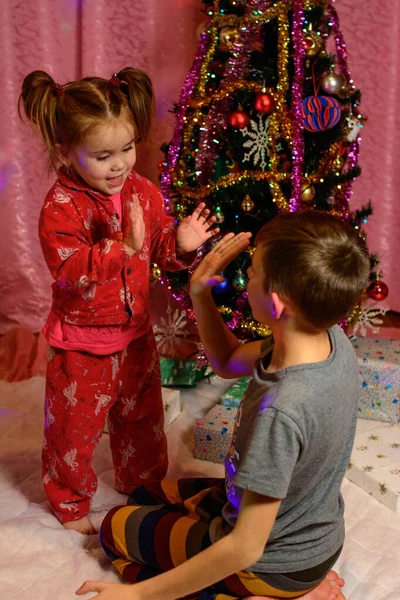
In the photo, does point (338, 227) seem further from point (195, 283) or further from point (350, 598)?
point (350, 598)

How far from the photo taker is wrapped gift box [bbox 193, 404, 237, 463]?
170 cm

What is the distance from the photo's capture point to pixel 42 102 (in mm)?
1252

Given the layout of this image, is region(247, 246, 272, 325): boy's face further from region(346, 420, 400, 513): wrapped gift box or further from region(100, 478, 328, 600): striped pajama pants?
region(346, 420, 400, 513): wrapped gift box

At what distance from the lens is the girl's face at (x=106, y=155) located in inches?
49.3

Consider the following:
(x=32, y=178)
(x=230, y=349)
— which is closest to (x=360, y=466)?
(x=230, y=349)

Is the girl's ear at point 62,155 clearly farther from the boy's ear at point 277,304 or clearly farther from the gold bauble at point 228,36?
the gold bauble at point 228,36

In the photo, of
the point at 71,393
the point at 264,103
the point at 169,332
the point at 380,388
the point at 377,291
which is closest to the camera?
the point at 71,393

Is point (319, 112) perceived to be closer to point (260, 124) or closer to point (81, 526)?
point (260, 124)

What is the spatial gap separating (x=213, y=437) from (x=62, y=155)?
79 centimetres

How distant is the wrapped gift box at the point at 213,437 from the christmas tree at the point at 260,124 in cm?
28

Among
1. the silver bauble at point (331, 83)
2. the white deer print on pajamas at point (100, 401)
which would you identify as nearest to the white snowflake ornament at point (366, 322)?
the silver bauble at point (331, 83)

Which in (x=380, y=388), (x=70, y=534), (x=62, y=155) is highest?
(x=62, y=155)

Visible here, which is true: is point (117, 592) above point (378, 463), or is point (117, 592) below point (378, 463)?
above

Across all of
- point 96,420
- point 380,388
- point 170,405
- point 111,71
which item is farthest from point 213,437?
point 111,71
